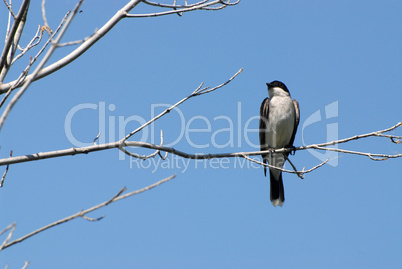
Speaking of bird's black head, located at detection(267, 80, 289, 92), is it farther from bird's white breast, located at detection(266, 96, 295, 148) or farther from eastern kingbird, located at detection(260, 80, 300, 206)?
bird's white breast, located at detection(266, 96, 295, 148)

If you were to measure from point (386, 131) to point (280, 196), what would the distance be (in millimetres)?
3695

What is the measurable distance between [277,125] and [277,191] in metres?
1.17

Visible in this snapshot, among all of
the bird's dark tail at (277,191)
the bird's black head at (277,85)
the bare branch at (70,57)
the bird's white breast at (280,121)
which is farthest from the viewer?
the bird's black head at (277,85)

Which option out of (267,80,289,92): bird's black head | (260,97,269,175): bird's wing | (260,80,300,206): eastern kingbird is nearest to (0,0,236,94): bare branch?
(260,80,300,206): eastern kingbird

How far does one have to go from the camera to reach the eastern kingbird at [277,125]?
26.3ft

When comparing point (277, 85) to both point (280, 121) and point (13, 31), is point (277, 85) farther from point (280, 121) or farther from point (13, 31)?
point (13, 31)

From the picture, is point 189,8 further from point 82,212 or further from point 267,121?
point 267,121

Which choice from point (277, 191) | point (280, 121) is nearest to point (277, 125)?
point (280, 121)

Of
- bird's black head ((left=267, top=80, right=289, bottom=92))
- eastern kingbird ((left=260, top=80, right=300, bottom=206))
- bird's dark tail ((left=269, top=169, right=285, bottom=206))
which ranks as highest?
bird's black head ((left=267, top=80, right=289, bottom=92))

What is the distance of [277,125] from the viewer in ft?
26.2

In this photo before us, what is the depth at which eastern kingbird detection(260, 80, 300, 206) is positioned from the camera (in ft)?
26.3

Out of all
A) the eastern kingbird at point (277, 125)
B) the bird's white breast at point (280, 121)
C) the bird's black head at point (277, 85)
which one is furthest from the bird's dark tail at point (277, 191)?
the bird's black head at point (277, 85)

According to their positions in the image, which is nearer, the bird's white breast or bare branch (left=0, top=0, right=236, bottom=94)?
bare branch (left=0, top=0, right=236, bottom=94)

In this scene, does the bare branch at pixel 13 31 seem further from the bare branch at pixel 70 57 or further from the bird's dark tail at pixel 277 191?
the bird's dark tail at pixel 277 191
